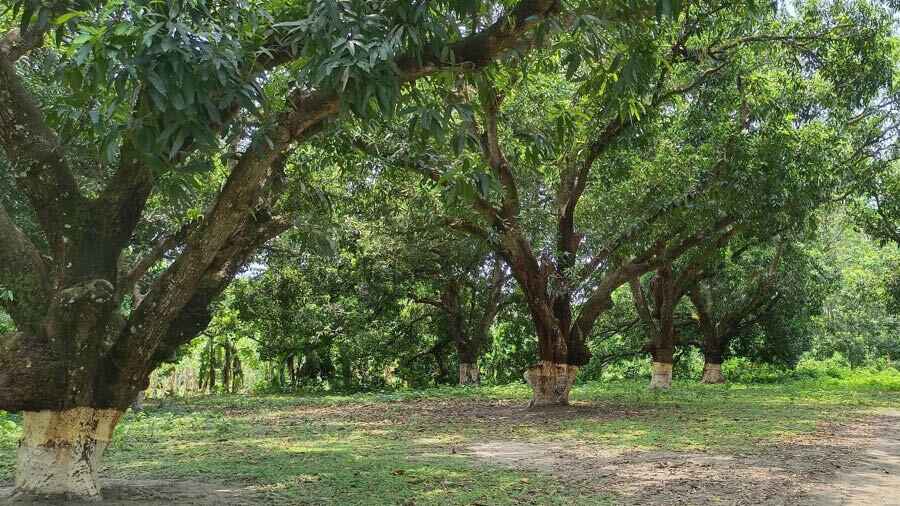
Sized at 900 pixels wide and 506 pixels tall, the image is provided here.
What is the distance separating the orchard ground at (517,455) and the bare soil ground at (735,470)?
0.8 inches

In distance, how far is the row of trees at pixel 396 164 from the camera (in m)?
3.87

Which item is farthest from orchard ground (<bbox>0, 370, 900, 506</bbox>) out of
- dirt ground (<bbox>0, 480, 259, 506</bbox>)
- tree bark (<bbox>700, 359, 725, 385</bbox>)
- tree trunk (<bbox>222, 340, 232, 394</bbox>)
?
tree trunk (<bbox>222, 340, 232, 394</bbox>)

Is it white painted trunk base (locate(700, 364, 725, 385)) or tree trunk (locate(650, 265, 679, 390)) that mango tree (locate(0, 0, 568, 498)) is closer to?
tree trunk (locate(650, 265, 679, 390))

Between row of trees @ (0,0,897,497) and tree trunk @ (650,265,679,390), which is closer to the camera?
row of trees @ (0,0,897,497)

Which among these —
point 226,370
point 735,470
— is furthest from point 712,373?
point 735,470

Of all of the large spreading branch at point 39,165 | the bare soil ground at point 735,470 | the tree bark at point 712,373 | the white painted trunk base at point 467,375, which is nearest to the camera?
the large spreading branch at point 39,165

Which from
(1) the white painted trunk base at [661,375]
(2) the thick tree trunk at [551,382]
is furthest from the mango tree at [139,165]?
(1) the white painted trunk base at [661,375]

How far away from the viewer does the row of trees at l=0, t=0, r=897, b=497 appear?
3873mm

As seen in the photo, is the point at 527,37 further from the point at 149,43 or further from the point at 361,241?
the point at 361,241

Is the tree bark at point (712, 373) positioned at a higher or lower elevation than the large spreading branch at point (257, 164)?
lower

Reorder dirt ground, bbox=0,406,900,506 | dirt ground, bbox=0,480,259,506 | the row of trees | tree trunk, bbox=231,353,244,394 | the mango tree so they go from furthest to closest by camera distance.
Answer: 1. tree trunk, bbox=231,353,244,394
2. dirt ground, bbox=0,406,900,506
3. dirt ground, bbox=0,480,259,506
4. the row of trees
5. the mango tree

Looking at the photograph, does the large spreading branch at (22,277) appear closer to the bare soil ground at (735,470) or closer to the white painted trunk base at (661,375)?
the bare soil ground at (735,470)

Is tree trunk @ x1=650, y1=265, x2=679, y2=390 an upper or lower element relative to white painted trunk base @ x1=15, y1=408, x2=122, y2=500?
upper

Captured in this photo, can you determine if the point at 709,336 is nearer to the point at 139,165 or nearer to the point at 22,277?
the point at 139,165
